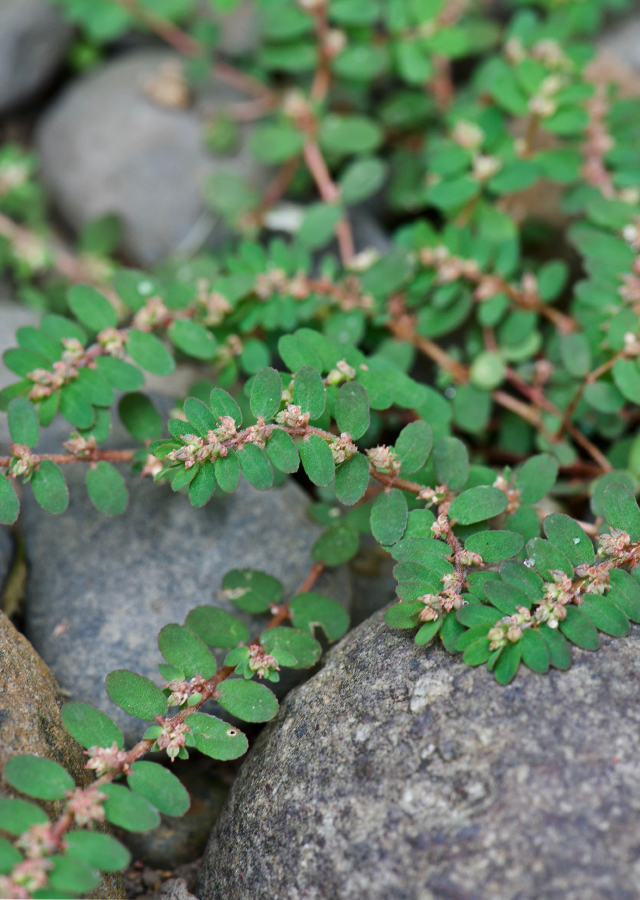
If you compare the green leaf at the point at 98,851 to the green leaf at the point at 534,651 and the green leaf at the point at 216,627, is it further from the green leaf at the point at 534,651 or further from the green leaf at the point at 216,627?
the green leaf at the point at 534,651

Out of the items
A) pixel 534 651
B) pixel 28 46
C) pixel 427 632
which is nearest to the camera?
pixel 534 651

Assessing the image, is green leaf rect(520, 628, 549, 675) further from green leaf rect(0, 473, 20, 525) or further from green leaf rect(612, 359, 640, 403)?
green leaf rect(0, 473, 20, 525)

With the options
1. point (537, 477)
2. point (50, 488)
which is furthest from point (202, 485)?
point (537, 477)

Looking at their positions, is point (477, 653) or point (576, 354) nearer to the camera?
point (477, 653)

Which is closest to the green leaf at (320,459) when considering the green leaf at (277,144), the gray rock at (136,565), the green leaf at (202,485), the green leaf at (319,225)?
the green leaf at (202,485)

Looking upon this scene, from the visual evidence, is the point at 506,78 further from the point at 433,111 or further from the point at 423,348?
the point at 423,348

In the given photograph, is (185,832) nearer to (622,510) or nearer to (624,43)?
(622,510)
